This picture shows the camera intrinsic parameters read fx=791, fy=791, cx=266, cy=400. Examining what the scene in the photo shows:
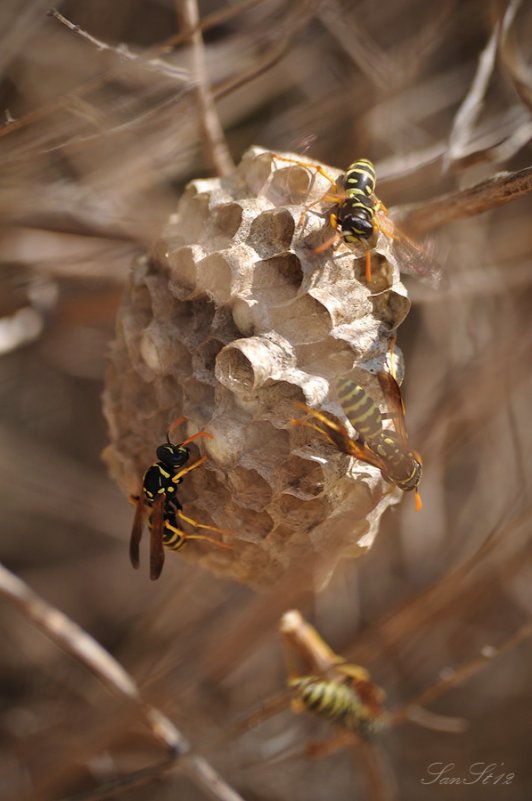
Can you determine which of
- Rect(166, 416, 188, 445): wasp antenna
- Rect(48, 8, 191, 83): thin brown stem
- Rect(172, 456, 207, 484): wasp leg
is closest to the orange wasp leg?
Rect(172, 456, 207, 484): wasp leg

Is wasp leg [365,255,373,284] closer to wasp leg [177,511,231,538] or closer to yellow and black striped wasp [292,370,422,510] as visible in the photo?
yellow and black striped wasp [292,370,422,510]

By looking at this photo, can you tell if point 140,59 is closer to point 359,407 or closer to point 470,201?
point 470,201

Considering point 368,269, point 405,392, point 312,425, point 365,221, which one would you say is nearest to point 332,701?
point 312,425

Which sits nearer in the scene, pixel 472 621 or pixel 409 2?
pixel 409 2

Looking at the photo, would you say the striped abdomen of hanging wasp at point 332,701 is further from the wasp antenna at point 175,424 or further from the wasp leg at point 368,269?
the wasp leg at point 368,269

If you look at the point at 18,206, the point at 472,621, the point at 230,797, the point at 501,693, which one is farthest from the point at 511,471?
the point at 18,206

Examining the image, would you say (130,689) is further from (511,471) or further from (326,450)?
(511,471)

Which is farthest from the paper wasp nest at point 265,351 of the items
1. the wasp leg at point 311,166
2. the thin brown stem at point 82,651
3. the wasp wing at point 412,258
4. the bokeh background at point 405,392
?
the thin brown stem at point 82,651
